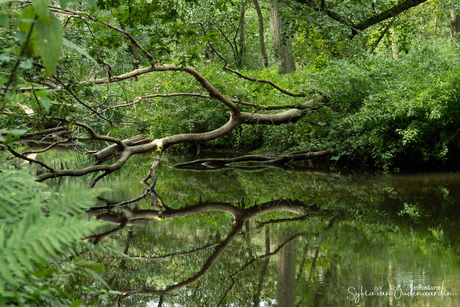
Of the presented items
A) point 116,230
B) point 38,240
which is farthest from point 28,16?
point 116,230

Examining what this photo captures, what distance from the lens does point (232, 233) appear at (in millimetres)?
4156

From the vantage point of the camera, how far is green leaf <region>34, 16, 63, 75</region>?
89 centimetres

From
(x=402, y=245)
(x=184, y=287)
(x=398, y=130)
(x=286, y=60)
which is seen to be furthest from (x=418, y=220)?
(x=286, y=60)

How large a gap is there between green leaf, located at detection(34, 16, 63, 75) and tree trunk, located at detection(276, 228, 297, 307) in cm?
214

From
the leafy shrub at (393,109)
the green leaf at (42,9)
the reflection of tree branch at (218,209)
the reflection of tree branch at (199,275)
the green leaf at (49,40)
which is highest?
the leafy shrub at (393,109)

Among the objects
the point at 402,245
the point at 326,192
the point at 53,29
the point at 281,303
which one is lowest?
the point at 281,303

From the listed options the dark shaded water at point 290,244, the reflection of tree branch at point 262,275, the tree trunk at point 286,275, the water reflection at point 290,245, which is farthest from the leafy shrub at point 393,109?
the tree trunk at point 286,275

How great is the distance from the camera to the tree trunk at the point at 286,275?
262cm

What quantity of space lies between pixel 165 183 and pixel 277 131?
3.77 metres

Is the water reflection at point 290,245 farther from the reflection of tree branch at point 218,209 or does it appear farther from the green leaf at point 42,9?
the green leaf at point 42,9

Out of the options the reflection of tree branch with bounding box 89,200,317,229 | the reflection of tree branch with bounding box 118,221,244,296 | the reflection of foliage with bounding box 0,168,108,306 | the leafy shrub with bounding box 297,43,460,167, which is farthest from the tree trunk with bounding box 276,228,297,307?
the leafy shrub with bounding box 297,43,460,167

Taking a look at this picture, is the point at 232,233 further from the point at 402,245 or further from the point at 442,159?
the point at 442,159

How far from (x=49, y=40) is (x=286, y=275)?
8.20ft

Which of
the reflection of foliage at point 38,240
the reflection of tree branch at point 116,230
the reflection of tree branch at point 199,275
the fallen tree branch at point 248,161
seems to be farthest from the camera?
the fallen tree branch at point 248,161
